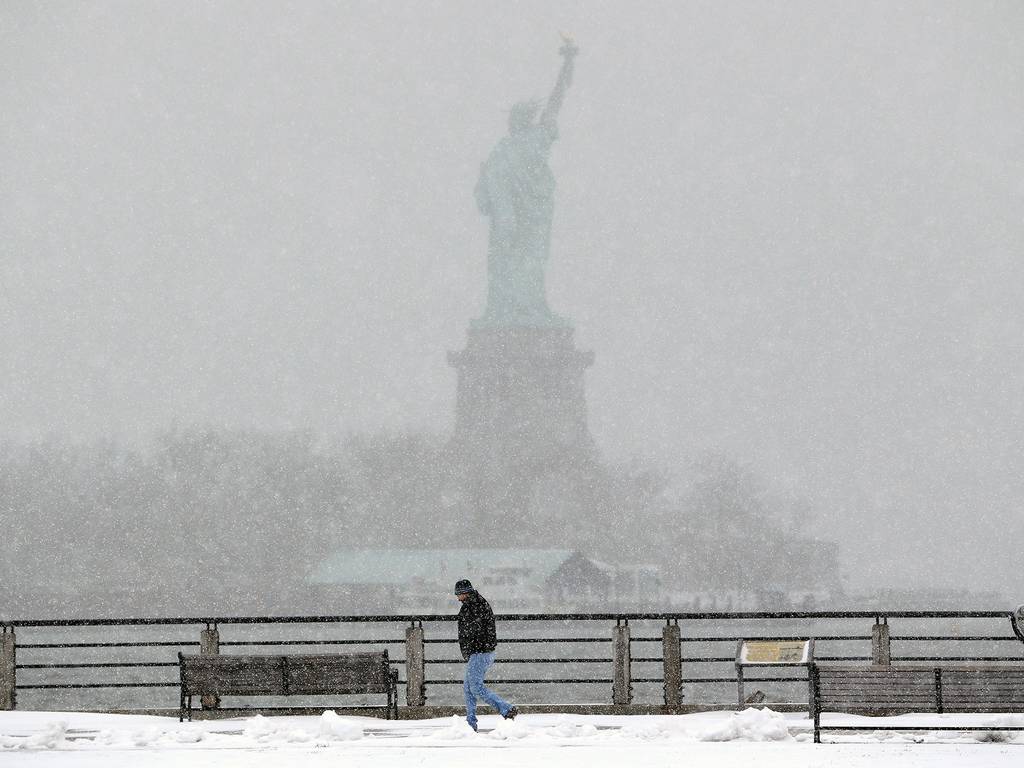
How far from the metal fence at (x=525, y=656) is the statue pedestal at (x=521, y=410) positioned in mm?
13637

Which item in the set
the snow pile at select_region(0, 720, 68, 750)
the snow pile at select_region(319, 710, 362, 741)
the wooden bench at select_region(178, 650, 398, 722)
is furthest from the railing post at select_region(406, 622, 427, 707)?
the snow pile at select_region(0, 720, 68, 750)

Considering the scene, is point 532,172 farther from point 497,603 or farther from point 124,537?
point 124,537

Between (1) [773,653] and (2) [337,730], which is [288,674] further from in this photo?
(1) [773,653]

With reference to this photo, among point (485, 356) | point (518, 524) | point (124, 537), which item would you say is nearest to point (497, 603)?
point (518, 524)

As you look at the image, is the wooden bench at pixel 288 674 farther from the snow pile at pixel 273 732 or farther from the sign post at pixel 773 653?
the sign post at pixel 773 653

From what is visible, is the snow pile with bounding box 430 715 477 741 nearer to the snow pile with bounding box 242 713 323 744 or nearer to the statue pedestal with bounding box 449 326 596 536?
the snow pile with bounding box 242 713 323 744

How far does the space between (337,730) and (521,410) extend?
352 ft

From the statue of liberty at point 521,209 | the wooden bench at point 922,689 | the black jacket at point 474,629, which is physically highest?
the statue of liberty at point 521,209

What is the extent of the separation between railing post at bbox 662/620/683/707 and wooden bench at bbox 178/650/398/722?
329 centimetres

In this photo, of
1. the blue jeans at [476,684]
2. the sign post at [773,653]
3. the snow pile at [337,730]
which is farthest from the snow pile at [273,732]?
the sign post at [773,653]

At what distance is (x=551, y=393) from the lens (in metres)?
123

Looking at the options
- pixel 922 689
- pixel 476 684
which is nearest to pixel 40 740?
pixel 476 684

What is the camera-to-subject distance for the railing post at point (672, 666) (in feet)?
63.5

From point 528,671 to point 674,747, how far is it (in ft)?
251
